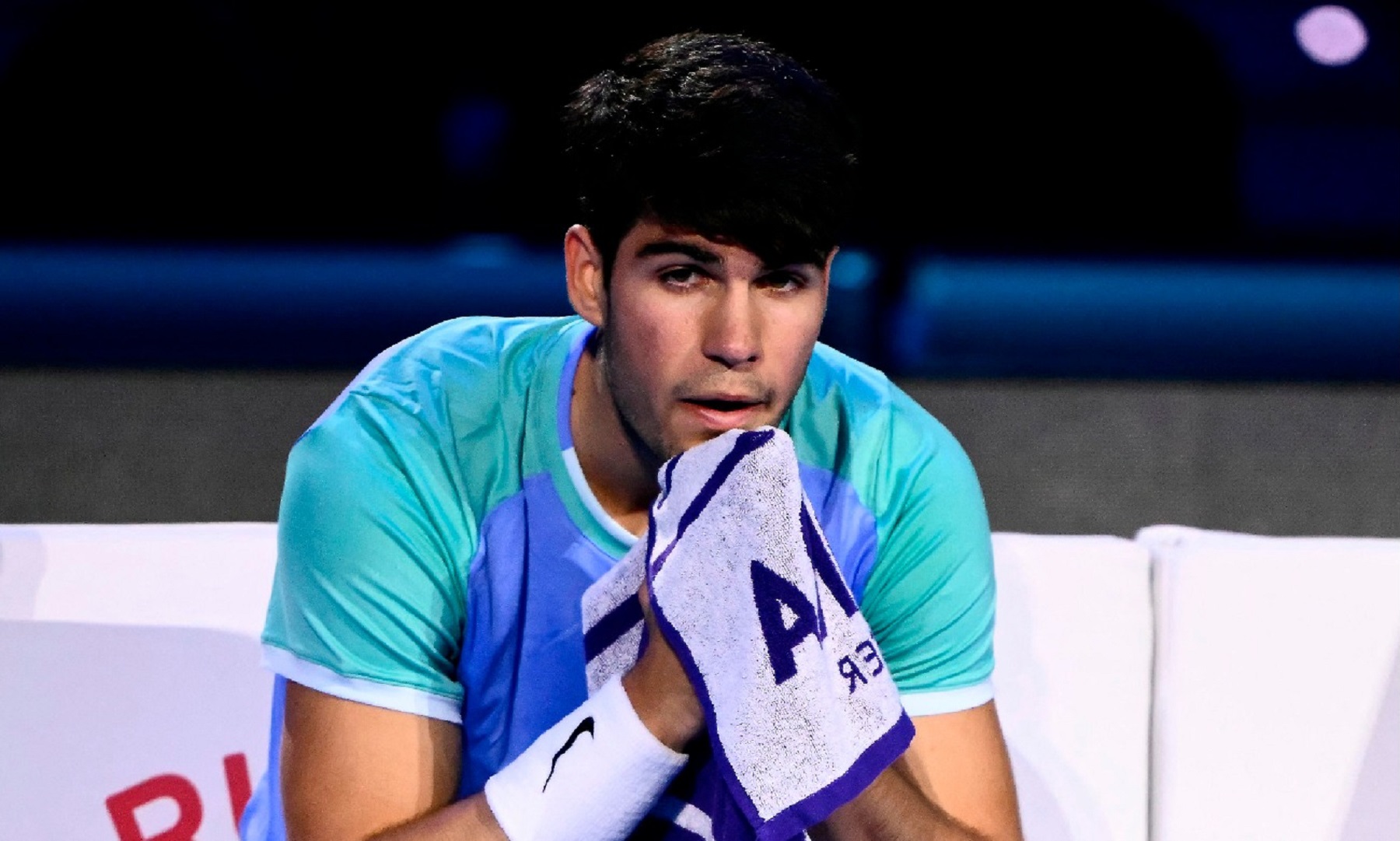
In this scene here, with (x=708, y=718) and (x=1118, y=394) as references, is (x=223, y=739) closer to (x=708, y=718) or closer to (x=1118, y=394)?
(x=708, y=718)

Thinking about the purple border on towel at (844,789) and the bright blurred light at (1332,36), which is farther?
the bright blurred light at (1332,36)

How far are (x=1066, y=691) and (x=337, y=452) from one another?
0.75m

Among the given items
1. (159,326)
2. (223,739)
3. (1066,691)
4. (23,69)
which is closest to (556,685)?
(223,739)

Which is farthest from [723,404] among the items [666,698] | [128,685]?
[128,685]

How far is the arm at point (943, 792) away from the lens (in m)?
1.13

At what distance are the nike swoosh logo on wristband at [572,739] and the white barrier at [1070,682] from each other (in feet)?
1.61

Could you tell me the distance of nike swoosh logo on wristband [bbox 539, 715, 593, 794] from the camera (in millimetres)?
1091

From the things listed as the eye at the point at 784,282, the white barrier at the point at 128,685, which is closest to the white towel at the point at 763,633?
the eye at the point at 784,282

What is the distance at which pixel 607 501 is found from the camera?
1236 mm

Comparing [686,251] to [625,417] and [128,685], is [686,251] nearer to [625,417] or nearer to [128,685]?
[625,417]

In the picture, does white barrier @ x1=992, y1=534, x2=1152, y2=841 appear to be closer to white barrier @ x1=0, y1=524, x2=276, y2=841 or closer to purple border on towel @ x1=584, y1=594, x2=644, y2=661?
purple border on towel @ x1=584, y1=594, x2=644, y2=661

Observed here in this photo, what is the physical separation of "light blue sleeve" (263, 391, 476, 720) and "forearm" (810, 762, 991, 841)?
311 millimetres

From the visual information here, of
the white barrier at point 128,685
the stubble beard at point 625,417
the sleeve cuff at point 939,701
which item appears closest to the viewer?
the stubble beard at point 625,417

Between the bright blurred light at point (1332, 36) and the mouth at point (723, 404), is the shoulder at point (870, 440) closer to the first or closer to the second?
the mouth at point (723, 404)
